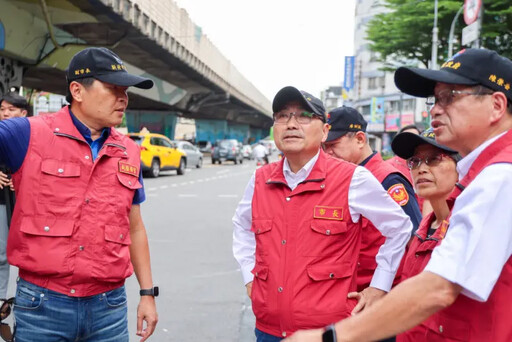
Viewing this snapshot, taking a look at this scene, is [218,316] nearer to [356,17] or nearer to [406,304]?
[406,304]

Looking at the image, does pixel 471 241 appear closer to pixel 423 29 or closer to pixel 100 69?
pixel 100 69

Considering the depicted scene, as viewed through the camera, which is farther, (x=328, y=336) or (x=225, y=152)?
(x=225, y=152)

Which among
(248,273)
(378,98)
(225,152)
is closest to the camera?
(248,273)

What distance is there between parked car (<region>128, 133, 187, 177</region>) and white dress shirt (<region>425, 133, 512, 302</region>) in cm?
1914

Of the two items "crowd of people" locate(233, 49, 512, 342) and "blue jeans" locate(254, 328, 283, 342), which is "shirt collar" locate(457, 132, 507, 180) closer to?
"crowd of people" locate(233, 49, 512, 342)

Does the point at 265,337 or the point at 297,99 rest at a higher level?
the point at 297,99

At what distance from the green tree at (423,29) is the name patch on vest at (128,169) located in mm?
19582

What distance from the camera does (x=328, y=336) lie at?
1.38 meters

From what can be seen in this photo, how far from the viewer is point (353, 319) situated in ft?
4.51

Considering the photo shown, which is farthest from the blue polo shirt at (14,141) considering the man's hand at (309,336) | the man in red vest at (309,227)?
the man's hand at (309,336)

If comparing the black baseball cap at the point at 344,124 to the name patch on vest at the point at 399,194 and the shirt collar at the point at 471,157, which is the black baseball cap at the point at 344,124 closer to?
the name patch on vest at the point at 399,194

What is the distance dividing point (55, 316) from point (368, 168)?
202cm

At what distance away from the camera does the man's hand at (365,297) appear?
228cm

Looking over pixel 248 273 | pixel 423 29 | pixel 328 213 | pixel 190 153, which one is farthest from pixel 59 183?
pixel 190 153
